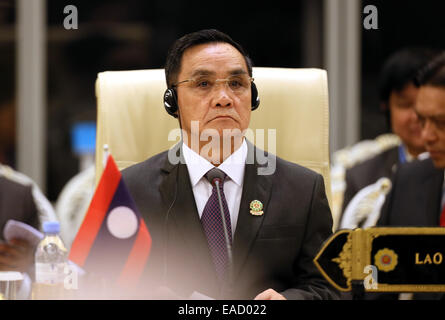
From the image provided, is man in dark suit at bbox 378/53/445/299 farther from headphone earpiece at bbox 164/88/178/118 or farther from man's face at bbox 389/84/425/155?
headphone earpiece at bbox 164/88/178/118

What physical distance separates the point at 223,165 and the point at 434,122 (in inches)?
21.4

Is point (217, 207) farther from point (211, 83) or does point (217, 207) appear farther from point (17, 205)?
point (17, 205)

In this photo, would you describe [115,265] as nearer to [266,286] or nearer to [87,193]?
[266,286]

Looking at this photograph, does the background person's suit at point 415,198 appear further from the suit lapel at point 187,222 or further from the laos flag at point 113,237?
the laos flag at point 113,237

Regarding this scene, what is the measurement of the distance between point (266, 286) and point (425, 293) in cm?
31

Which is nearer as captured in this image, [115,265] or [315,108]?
[115,265]

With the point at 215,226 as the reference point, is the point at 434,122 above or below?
above

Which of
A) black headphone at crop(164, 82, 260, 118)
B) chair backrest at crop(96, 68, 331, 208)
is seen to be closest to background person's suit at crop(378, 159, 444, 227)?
chair backrest at crop(96, 68, 331, 208)

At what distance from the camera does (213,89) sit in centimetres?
136

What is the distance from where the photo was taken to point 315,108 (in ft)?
5.13

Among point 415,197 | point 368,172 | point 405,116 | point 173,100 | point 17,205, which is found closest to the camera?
point 173,100

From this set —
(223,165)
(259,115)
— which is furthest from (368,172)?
(223,165)

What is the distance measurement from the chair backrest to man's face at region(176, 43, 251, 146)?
102 millimetres
